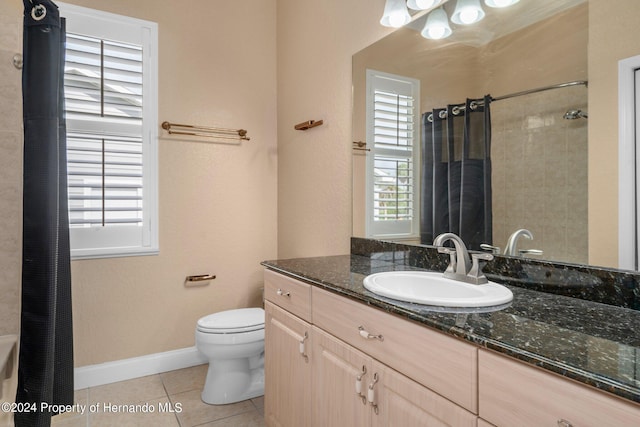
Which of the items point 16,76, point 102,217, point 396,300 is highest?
point 16,76

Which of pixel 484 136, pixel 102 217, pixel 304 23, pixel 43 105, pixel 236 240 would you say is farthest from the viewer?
pixel 236 240

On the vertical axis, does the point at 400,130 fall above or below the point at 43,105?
below

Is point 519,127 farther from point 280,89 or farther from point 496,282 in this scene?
point 280,89

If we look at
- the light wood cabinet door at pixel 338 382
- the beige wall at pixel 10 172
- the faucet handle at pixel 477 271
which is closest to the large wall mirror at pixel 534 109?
the faucet handle at pixel 477 271

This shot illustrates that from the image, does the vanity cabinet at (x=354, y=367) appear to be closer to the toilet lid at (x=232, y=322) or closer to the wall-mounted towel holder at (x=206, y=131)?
the toilet lid at (x=232, y=322)

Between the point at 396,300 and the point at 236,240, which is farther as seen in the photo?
the point at 236,240

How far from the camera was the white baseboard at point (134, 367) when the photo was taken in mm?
2395

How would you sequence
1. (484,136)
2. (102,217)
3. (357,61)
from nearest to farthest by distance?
1. (484,136)
2. (357,61)
3. (102,217)

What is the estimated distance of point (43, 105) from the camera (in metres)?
1.87

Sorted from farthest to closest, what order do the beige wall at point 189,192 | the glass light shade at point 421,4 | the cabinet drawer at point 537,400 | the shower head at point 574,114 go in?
the beige wall at point 189,192
the glass light shade at point 421,4
the shower head at point 574,114
the cabinet drawer at point 537,400

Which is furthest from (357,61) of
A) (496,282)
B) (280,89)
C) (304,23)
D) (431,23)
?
(496,282)

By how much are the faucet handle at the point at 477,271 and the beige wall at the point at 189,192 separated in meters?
1.97

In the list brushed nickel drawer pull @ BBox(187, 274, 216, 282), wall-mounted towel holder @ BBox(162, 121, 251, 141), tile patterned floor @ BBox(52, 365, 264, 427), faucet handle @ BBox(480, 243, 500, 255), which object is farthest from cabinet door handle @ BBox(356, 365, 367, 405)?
wall-mounted towel holder @ BBox(162, 121, 251, 141)

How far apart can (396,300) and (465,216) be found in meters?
0.65
